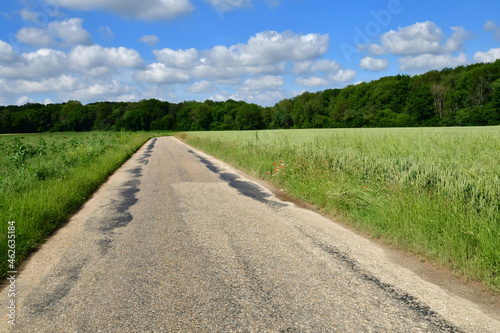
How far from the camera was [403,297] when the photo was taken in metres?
3.21

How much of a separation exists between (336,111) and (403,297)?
79.1 metres

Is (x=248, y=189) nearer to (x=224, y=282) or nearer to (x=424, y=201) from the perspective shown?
(x=424, y=201)

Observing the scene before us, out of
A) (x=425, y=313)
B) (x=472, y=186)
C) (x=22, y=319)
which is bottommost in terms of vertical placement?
(x=22, y=319)

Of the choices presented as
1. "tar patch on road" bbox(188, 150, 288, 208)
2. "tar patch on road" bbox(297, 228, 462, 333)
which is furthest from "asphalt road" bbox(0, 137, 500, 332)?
"tar patch on road" bbox(188, 150, 288, 208)

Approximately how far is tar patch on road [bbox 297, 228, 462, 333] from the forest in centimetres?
3960

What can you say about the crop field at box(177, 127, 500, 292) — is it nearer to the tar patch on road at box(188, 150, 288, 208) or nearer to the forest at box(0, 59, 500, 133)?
the tar patch on road at box(188, 150, 288, 208)

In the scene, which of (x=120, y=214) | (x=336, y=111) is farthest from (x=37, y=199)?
(x=336, y=111)

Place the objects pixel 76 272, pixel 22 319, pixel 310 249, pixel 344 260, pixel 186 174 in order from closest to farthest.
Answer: pixel 22 319 < pixel 76 272 < pixel 344 260 < pixel 310 249 < pixel 186 174

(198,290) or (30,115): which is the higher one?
(30,115)

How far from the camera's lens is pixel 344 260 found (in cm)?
412

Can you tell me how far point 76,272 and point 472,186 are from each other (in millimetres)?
5689

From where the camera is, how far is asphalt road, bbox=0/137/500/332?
278cm

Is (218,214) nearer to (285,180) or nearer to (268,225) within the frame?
(268,225)

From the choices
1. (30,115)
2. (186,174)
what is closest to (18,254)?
(186,174)
